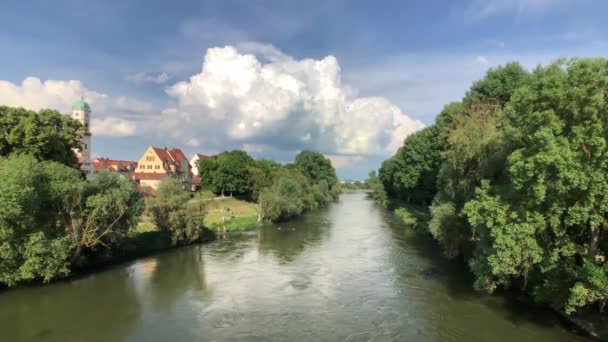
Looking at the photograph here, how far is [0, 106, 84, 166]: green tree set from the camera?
116 feet

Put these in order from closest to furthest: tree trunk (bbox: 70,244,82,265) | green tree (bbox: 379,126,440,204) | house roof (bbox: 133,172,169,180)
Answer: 1. tree trunk (bbox: 70,244,82,265)
2. green tree (bbox: 379,126,440,204)
3. house roof (bbox: 133,172,169,180)

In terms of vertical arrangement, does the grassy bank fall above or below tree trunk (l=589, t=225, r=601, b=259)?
below

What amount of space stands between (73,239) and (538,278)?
103 feet

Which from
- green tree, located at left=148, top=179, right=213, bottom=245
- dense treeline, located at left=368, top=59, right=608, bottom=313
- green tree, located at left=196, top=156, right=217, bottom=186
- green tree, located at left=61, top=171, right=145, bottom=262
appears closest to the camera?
dense treeline, located at left=368, top=59, right=608, bottom=313

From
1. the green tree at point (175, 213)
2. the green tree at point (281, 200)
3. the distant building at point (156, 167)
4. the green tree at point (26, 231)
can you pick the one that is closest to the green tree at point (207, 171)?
the distant building at point (156, 167)

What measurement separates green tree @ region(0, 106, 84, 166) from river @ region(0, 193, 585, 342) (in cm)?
1297

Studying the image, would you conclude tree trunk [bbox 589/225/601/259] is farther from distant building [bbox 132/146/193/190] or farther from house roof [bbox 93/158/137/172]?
house roof [bbox 93/158/137/172]

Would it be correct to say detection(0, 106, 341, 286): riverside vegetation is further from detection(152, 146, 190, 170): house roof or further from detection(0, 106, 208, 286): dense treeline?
detection(152, 146, 190, 170): house roof

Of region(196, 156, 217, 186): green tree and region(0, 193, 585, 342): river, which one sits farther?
region(196, 156, 217, 186): green tree

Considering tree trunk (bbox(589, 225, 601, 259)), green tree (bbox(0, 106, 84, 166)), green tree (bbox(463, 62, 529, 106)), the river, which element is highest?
green tree (bbox(463, 62, 529, 106))

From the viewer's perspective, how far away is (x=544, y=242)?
19.3m

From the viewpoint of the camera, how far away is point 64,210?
30.5 m

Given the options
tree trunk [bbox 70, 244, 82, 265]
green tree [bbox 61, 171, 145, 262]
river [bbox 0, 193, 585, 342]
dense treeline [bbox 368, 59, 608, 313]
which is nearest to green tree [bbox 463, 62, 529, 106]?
river [bbox 0, 193, 585, 342]

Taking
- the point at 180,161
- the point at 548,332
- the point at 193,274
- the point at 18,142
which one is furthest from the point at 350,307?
the point at 180,161
